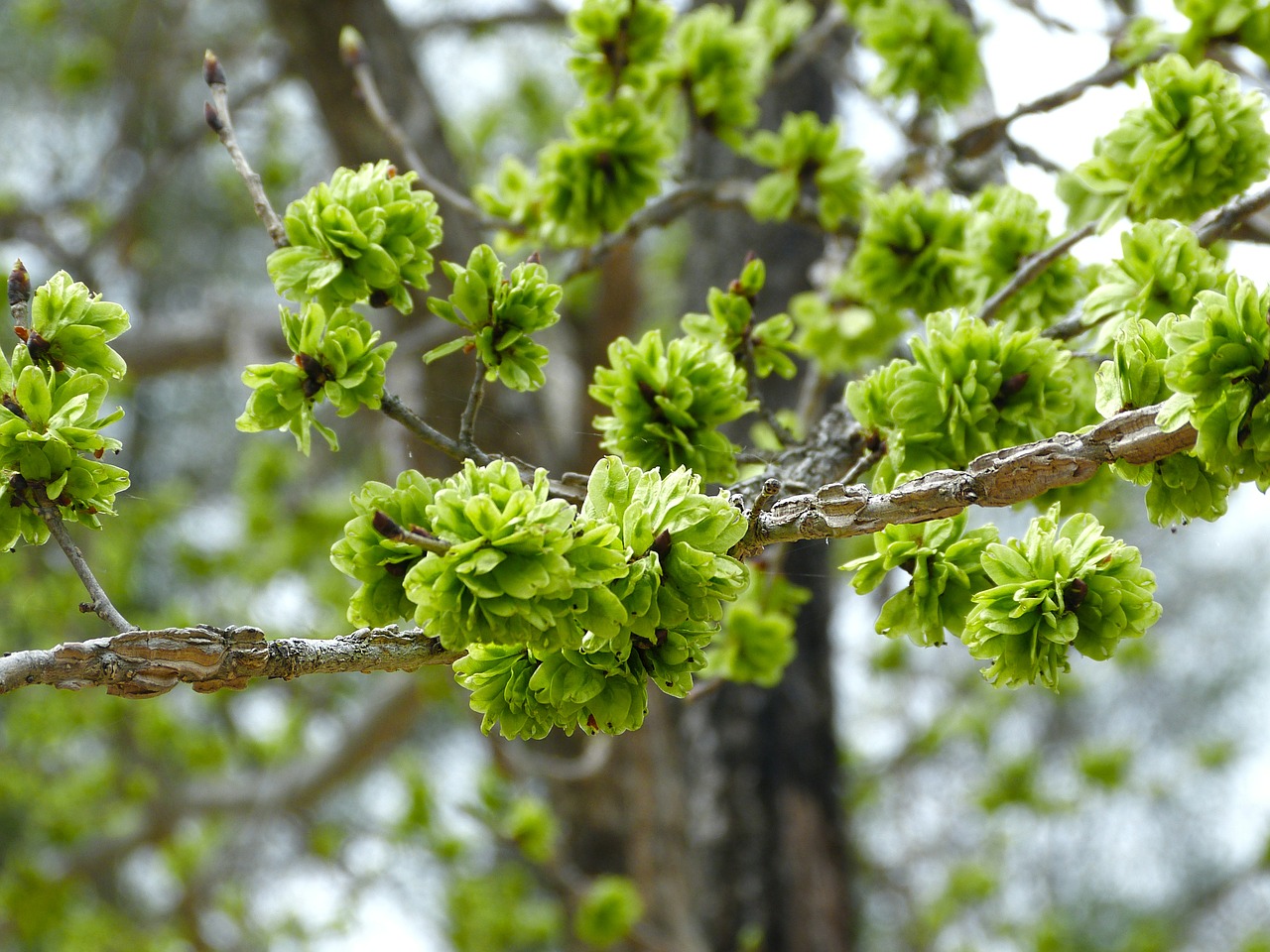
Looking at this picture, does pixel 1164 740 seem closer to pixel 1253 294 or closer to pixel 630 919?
pixel 630 919

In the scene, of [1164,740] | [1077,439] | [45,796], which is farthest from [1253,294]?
[1164,740]

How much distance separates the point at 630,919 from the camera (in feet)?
9.78

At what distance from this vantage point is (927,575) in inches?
46.8

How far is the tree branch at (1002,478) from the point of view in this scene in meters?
1.03

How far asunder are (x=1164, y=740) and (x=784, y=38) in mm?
6512

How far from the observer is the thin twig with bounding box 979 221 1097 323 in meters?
1.56

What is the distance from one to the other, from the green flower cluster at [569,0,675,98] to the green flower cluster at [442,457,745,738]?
1.21 meters

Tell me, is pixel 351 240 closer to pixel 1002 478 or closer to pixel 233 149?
pixel 233 149

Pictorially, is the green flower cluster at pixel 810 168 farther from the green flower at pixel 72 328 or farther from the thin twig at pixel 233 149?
the green flower at pixel 72 328

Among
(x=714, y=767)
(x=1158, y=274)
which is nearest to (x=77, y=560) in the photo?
(x=1158, y=274)

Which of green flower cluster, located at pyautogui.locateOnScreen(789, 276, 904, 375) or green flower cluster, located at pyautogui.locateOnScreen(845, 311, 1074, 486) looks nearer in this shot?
green flower cluster, located at pyautogui.locateOnScreen(845, 311, 1074, 486)

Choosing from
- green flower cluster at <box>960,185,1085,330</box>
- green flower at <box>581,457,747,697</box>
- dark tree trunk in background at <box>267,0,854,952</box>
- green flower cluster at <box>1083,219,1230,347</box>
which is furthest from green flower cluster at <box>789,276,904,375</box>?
green flower at <box>581,457,747,697</box>

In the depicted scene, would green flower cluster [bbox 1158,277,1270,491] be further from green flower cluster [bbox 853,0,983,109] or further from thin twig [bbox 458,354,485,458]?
green flower cluster [bbox 853,0,983,109]

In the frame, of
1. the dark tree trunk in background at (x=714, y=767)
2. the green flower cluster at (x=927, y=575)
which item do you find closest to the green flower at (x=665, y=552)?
the green flower cluster at (x=927, y=575)
